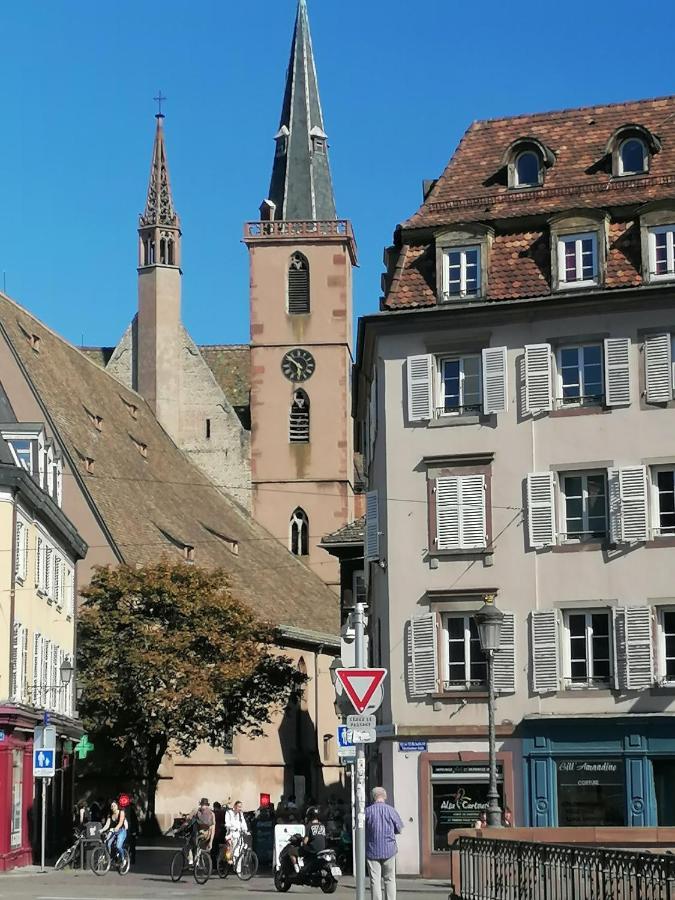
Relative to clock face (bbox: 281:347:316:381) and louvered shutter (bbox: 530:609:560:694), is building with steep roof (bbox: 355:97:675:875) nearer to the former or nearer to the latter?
louvered shutter (bbox: 530:609:560:694)

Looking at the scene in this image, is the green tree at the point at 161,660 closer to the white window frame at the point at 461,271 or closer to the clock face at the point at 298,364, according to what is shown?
the white window frame at the point at 461,271

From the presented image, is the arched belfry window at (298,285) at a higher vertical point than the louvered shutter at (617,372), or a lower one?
higher

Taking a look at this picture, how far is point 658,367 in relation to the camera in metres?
29.2

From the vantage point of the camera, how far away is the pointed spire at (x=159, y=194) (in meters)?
79.8

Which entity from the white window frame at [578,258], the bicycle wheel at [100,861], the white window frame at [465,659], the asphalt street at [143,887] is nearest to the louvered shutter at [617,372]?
the white window frame at [578,258]

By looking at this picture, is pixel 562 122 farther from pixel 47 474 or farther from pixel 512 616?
pixel 47 474

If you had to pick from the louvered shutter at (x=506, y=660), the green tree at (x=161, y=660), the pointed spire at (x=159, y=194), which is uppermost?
the pointed spire at (x=159, y=194)

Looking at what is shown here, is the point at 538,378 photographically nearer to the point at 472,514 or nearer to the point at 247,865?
the point at 472,514

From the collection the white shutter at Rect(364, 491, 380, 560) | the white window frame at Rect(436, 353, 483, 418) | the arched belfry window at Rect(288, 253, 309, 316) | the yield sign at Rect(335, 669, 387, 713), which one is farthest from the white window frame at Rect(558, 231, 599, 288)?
the arched belfry window at Rect(288, 253, 309, 316)

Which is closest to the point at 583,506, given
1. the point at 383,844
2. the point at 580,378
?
the point at 580,378

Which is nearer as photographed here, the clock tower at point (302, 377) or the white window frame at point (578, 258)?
the white window frame at point (578, 258)

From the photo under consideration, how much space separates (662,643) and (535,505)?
3.03 meters

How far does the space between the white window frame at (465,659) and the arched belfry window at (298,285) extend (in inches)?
1879

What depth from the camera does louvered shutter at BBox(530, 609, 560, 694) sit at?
28641 millimetres
